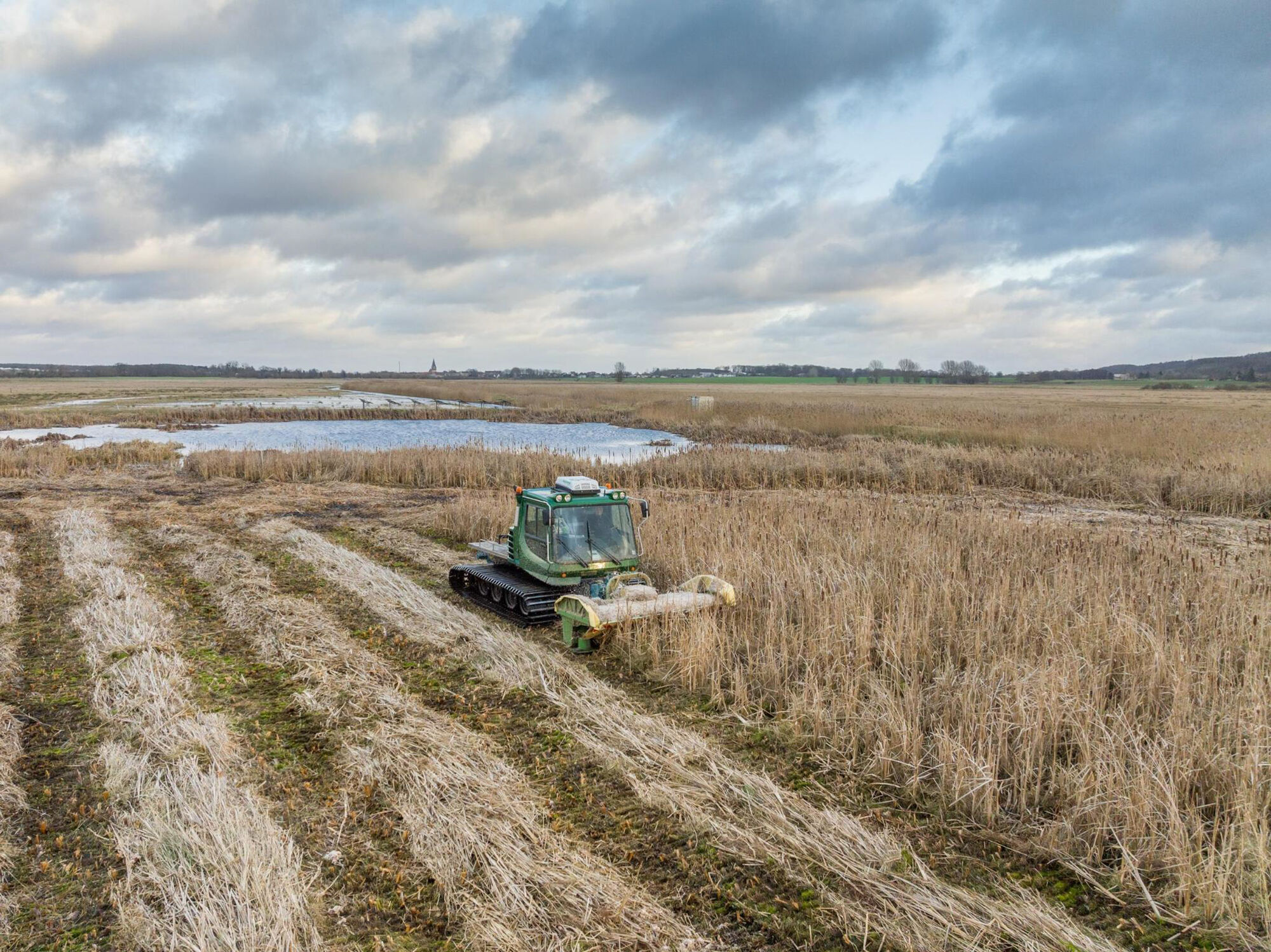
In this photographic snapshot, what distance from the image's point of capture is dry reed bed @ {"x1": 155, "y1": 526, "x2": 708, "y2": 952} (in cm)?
384

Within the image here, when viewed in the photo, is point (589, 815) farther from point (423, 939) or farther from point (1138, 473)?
point (1138, 473)

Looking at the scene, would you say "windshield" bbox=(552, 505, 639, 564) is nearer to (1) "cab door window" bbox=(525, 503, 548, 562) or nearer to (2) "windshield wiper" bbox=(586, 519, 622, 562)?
(2) "windshield wiper" bbox=(586, 519, 622, 562)

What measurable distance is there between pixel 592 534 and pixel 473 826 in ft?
16.0

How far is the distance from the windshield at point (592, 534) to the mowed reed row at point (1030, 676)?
1093 mm

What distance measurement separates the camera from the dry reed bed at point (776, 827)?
3.79m

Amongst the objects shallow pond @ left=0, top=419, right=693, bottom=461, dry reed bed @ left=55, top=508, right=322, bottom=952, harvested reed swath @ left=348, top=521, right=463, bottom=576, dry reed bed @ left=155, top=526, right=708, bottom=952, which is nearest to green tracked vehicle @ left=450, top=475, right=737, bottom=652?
dry reed bed @ left=155, top=526, right=708, bottom=952

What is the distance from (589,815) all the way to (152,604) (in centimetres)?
741

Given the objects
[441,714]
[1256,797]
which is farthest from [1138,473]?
[441,714]

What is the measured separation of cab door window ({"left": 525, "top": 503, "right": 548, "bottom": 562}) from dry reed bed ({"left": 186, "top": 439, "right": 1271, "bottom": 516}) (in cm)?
1098

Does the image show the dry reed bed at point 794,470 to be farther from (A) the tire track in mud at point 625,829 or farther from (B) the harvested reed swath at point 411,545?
(A) the tire track in mud at point 625,829

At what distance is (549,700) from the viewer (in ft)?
21.9

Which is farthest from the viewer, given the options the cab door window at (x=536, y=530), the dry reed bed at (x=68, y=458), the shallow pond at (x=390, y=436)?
the shallow pond at (x=390, y=436)

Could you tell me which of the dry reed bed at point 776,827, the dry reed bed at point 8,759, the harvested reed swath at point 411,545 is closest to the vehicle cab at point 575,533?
the dry reed bed at point 776,827

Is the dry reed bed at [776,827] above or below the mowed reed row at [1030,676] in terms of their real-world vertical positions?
below
